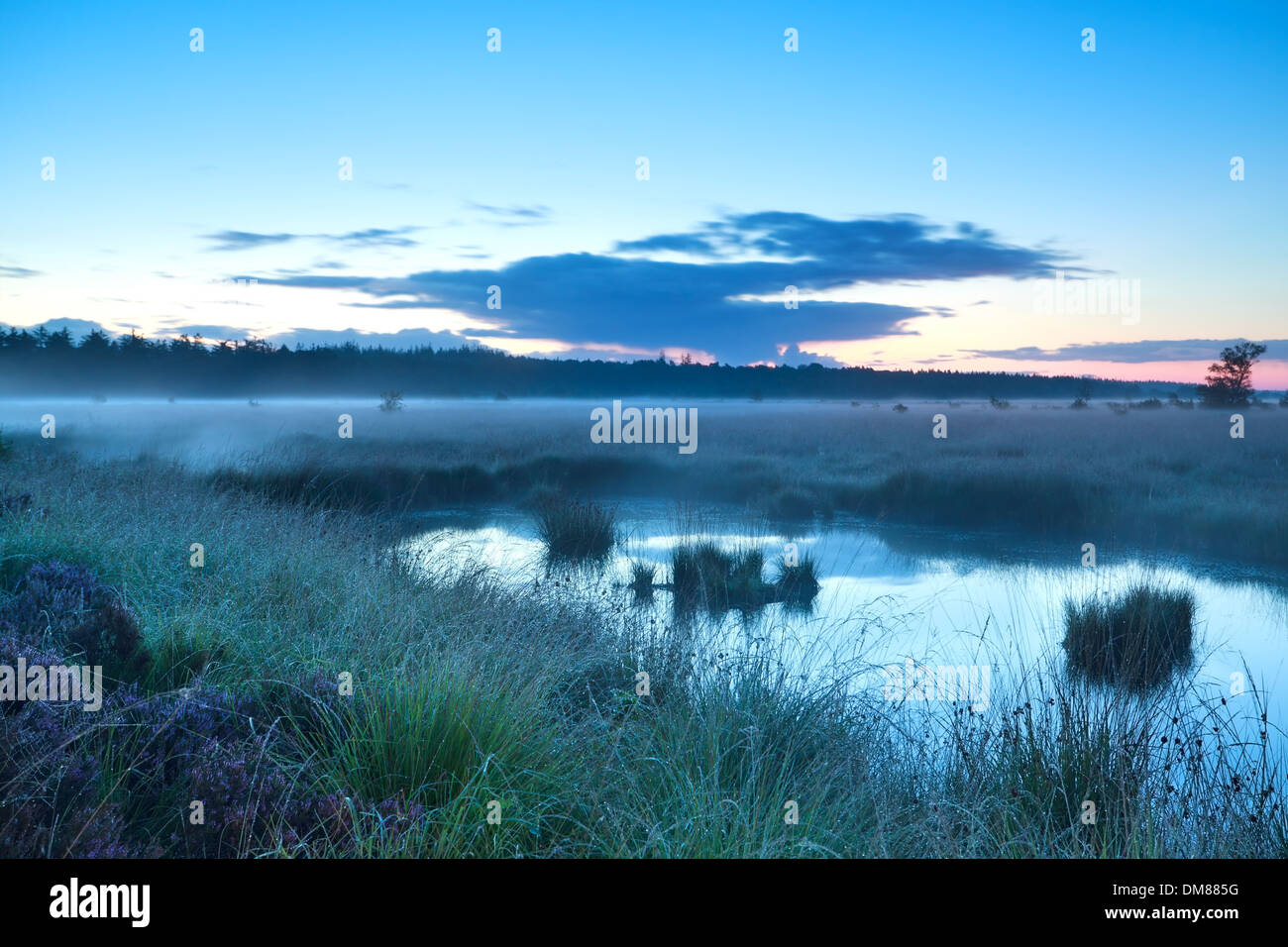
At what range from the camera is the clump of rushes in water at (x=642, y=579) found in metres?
11.7

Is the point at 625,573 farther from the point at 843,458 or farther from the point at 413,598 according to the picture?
the point at 843,458

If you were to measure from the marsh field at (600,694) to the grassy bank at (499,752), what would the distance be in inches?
0.9

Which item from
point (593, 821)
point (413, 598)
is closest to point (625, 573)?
point (413, 598)

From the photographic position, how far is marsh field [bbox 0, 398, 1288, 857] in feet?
10.4

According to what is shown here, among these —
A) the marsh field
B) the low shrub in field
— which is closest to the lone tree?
the marsh field

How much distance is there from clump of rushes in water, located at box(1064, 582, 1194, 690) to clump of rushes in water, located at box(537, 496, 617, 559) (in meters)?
7.52

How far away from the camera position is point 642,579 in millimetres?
12070

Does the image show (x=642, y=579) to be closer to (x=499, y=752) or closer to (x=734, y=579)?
(x=734, y=579)

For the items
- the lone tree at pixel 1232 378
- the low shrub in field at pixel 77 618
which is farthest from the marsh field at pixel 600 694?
the lone tree at pixel 1232 378

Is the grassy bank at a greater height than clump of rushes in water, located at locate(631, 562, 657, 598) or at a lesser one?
greater

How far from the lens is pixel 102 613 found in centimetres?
438

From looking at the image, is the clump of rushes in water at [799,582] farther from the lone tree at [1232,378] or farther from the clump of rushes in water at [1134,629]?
the lone tree at [1232,378]

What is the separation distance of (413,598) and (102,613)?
2884mm

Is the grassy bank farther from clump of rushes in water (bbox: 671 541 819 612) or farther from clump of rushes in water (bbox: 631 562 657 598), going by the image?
clump of rushes in water (bbox: 631 562 657 598)
